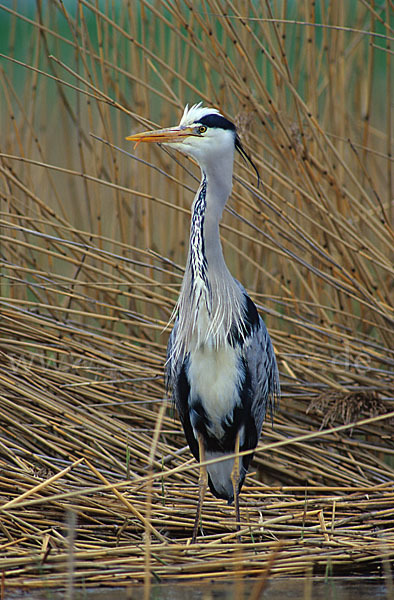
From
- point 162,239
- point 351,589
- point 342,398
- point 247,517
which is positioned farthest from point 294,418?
point 351,589

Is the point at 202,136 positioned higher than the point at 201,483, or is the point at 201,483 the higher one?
the point at 202,136

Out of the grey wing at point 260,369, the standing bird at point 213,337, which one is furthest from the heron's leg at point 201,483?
the grey wing at point 260,369

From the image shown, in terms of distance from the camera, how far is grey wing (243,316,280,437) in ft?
8.95

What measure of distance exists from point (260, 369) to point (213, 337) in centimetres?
26

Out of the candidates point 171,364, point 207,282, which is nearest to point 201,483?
point 171,364

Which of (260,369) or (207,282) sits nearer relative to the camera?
(207,282)

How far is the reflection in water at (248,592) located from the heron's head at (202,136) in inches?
51.3

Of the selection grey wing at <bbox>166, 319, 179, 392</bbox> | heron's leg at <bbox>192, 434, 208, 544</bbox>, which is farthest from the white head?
heron's leg at <bbox>192, 434, 208, 544</bbox>

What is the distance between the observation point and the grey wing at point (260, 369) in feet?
8.95

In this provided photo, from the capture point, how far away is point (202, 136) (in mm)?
2588

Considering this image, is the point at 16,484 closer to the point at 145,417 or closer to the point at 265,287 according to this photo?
the point at 145,417

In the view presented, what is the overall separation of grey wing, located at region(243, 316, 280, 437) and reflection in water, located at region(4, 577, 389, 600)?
793 millimetres

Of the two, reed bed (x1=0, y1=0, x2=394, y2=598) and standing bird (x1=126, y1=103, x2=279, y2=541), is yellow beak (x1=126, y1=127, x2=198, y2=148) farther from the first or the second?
reed bed (x1=0, y1=0, x2=394, y2=598)

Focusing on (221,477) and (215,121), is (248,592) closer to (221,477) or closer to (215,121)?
(221,477)
